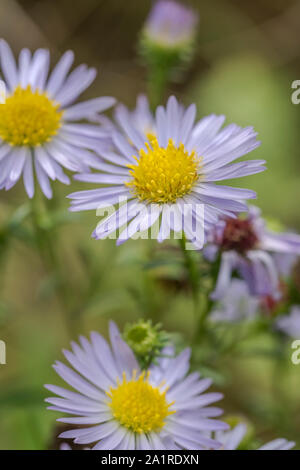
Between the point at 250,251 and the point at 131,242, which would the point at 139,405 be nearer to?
the point at 250,251

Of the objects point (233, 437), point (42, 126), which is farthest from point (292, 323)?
point (42, 126)

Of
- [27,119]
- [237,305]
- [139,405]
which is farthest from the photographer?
[237,305]

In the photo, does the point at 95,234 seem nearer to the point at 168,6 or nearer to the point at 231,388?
the point at 168,6

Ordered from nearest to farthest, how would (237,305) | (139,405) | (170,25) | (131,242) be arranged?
(139,405) < (237,305) < (170,25) < (131,242)

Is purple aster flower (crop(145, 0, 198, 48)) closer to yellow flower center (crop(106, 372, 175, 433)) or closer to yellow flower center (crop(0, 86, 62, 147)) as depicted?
yellow flower center (crop(0, 86, 62, 147))

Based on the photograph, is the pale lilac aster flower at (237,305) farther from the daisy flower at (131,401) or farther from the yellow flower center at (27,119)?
the yellow flower center at (27,119)

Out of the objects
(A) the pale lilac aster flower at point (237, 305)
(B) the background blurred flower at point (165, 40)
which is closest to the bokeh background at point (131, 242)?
(A) the pale lilac aster flower at point (237, 305)

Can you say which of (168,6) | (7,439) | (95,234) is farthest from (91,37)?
(95,234)
